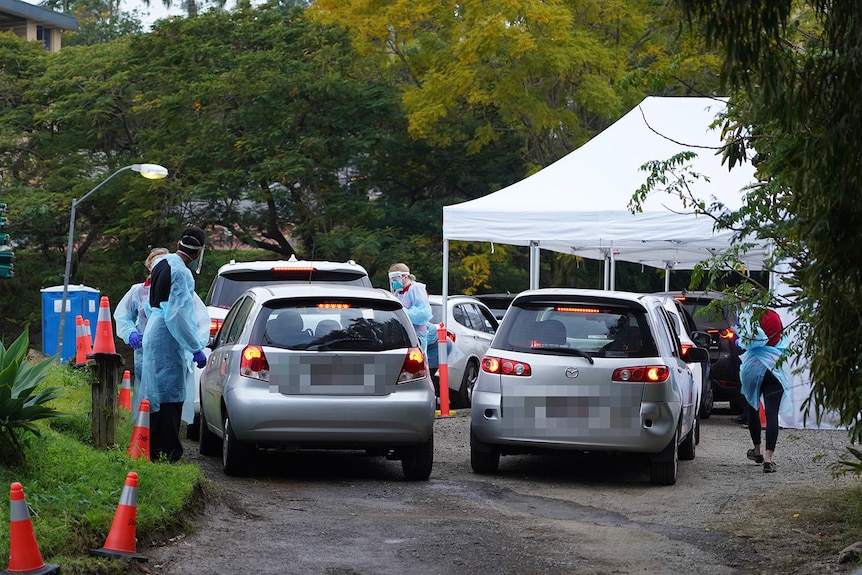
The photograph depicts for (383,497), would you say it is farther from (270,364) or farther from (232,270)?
(232,270)

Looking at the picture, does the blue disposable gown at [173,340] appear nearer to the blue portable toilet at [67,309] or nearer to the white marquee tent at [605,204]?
the white marquee tent at [605,204]

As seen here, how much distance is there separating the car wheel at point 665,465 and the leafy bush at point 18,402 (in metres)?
5.13

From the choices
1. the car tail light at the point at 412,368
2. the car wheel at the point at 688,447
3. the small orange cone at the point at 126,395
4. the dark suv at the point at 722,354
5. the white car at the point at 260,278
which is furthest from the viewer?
the dark suv at the point at 722,354

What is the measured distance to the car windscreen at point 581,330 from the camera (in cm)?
1023

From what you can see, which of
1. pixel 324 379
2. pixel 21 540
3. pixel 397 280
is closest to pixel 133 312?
pixel 324 379

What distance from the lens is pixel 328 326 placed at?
963cm

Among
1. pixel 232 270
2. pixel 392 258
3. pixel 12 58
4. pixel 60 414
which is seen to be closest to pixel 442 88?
pixel 392 258

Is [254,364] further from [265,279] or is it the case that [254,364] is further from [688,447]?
[688,447]

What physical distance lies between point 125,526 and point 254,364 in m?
3.11

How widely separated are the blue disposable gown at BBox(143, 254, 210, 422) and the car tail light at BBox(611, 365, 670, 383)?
334 centimetres

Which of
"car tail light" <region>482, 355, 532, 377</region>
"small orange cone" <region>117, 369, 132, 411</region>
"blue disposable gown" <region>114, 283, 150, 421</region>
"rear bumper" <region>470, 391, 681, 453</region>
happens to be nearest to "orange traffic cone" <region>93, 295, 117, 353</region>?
"blue disposable gown" <region>114, 283, 150, 421</region>

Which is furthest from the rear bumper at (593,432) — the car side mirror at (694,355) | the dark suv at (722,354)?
the dark suv at (722,354)

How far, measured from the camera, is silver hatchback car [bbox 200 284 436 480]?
9359 millimetres

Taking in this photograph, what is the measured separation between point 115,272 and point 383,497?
2606 cm
